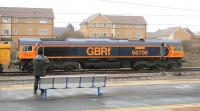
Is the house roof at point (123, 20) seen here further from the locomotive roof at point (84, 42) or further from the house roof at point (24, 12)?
the locomotive roof at point (84, 42)

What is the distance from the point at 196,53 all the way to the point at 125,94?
44224 millimetres

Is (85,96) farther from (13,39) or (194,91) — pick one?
(13,39)

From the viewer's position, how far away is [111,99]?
47.0 feet

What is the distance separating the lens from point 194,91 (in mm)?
16859

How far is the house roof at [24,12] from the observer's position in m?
89.0

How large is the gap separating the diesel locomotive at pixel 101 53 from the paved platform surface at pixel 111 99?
13.6 meters

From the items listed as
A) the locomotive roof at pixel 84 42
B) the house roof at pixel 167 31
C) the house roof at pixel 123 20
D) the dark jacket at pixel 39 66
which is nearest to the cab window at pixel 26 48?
the locomotive roof at pixel 84 42

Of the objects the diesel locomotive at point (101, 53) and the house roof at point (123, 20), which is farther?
the house roof at point (123, 20)

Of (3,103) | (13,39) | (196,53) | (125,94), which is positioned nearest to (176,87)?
(125,94)

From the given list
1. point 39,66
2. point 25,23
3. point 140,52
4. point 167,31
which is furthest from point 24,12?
point 39,66

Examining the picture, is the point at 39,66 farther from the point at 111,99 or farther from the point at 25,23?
the point at 25,23

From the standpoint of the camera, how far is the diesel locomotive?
30.7 metres

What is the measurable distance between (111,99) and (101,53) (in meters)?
18.3

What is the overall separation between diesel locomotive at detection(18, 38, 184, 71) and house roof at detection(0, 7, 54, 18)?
58.9 m
